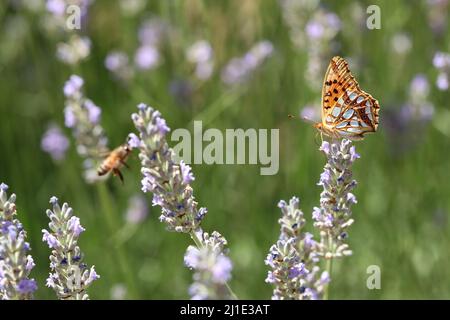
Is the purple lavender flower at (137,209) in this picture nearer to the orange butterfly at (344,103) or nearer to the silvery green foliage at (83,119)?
the silvery green foliage at (83,119)

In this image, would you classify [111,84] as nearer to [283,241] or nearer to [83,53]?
[83,53]

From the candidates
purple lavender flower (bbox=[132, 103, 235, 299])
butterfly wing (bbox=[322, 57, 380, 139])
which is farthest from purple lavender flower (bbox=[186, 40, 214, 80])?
purple lavender flower (bbox=[132, 103, 235, 299])

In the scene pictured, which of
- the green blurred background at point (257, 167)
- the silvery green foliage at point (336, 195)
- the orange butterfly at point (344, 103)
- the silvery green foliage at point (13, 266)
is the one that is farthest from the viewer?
the green blurred background at point (257, 167)

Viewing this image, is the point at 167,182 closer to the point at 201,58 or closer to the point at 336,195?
the point at 336,195

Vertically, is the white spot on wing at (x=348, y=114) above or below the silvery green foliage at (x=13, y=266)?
above

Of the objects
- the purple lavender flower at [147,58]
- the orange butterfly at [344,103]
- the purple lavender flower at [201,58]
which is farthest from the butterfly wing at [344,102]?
the purple lavender flower at [147,58]

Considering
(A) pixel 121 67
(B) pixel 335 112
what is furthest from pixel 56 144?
(B) pixel 335 112

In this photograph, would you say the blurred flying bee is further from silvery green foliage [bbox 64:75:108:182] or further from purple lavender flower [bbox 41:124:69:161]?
purple lavender flower [bbox 41:124:69:161]

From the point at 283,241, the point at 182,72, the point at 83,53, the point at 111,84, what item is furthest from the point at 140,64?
the point at 283,241

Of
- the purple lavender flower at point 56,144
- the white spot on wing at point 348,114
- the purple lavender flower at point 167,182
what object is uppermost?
the white spot on wing at point 348,114
